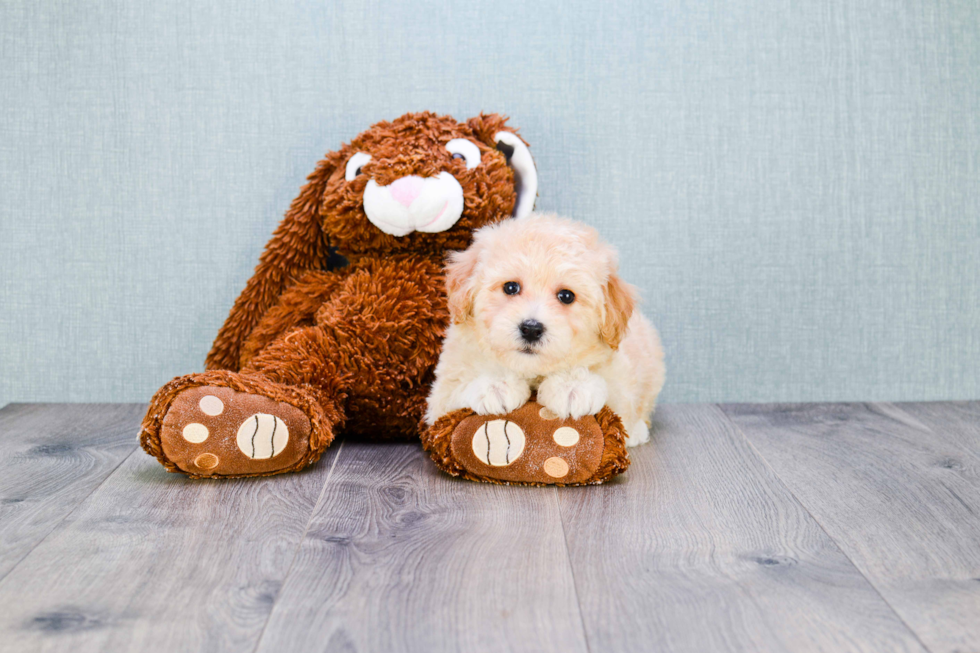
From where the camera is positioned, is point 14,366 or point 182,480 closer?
point 182,480

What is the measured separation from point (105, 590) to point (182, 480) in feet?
1.21

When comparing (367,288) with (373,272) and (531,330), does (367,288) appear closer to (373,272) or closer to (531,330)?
(373,272)

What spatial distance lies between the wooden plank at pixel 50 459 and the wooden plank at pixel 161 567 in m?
0.03

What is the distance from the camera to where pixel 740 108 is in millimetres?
1697

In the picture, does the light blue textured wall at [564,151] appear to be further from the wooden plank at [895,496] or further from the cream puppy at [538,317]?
the cream puppy at [538,317]

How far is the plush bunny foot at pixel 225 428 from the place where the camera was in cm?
118

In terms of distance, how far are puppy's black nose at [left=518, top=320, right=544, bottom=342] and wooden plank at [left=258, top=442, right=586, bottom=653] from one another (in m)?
0.23

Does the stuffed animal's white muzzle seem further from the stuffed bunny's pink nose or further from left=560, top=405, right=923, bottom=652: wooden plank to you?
left=560, top=405, right=923, bottom=652: wooden plank

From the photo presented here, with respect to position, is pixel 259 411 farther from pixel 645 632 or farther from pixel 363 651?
pixel 645 632

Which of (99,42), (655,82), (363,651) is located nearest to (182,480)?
(363,651)

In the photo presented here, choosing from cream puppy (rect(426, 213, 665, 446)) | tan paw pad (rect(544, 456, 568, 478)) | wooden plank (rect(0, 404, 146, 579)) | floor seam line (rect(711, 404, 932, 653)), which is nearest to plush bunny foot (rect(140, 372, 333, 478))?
wooden plank (rect(0, 404, 146, 579))

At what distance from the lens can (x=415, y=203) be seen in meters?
1.40

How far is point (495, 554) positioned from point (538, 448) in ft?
0.81

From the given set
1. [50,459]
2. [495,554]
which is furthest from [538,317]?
[50,459]
